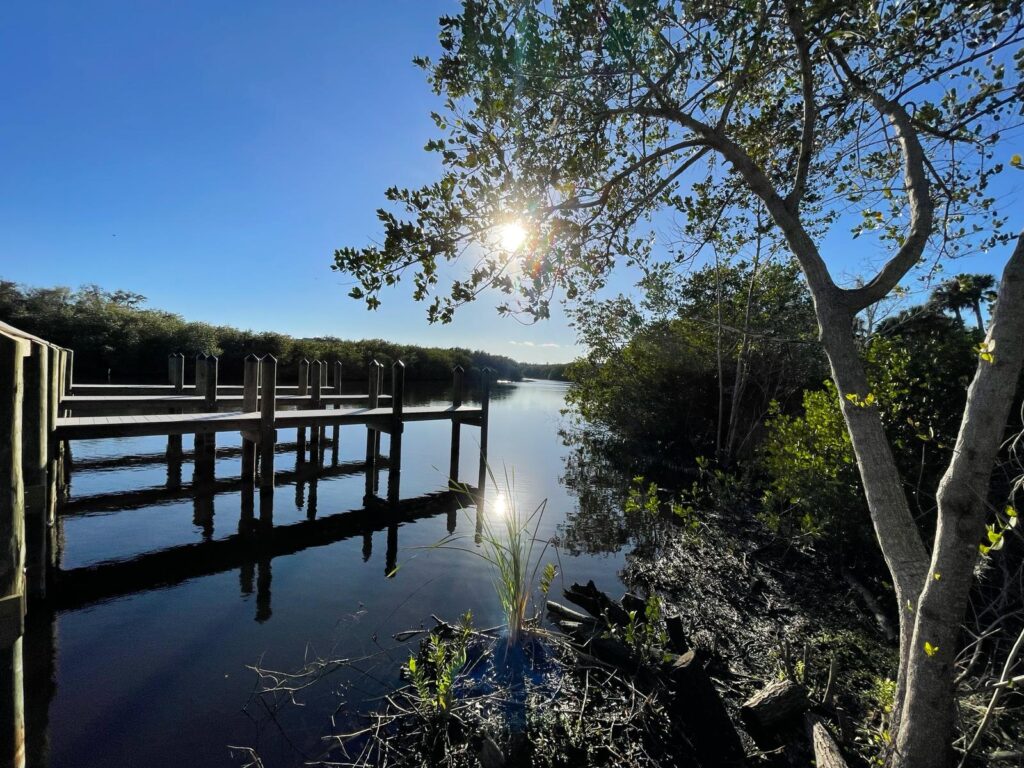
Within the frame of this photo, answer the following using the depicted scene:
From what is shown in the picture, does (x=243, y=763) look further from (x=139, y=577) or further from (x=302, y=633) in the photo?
(x=139, y=577)

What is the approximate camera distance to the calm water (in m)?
3.08

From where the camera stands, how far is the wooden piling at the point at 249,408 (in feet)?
26.8

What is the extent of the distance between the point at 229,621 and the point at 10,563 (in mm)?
2714

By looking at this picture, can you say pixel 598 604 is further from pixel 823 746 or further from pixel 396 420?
pixel 396 420

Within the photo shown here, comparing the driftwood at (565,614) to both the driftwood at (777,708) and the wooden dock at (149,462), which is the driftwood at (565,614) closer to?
the driftwood at (777,708)

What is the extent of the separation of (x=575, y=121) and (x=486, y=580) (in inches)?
190

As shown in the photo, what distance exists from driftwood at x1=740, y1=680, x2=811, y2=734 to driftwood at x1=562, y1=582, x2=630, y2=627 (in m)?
1.14

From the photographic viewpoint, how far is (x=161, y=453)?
11961mm

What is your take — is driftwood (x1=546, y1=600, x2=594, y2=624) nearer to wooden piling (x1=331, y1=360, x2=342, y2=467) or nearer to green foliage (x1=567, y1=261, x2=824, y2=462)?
green foliage (x1=567, y1=261, x2=824, y2=462)

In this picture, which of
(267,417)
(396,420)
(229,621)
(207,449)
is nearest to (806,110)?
(229,621)

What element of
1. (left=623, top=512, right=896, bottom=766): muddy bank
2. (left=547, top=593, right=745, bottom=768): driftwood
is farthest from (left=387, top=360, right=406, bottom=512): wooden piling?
(left=547, top=593, right=745, bottom=768): driftwood

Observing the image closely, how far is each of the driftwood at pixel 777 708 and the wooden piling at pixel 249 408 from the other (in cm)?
790

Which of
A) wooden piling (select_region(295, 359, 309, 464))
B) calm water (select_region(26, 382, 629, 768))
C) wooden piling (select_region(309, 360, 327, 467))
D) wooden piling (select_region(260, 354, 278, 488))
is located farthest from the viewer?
wooden piling (select_region(295, 359, 309, 464))

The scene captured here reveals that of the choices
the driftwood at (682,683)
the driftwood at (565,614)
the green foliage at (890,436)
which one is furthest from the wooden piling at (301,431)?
the green foliage at (890,436)
